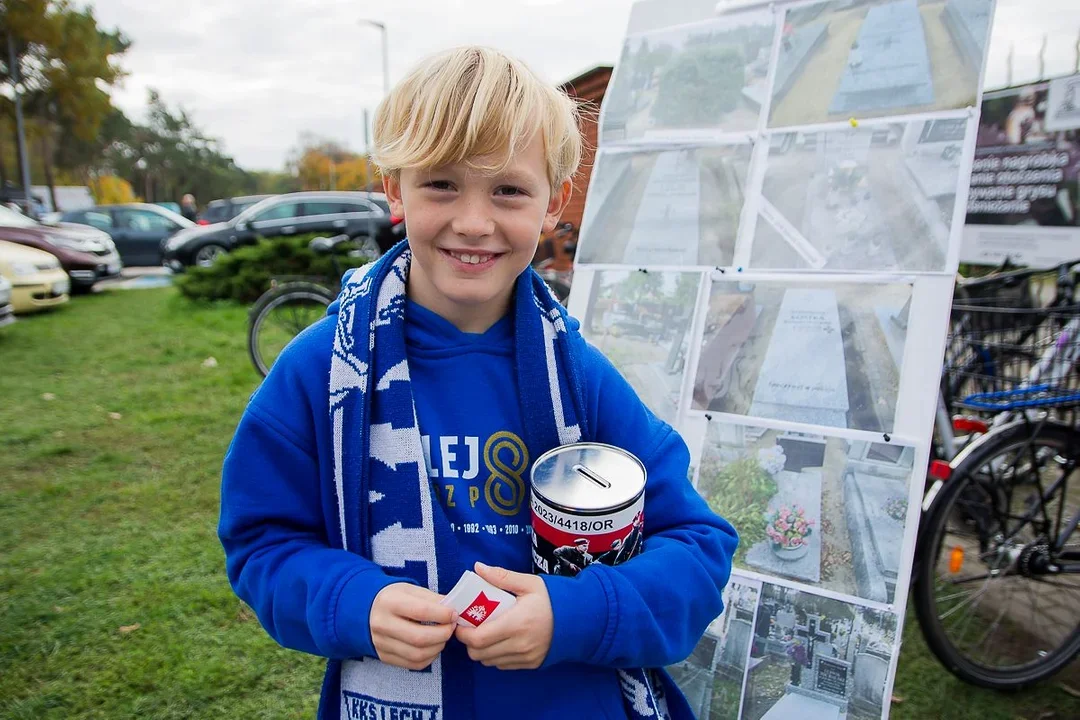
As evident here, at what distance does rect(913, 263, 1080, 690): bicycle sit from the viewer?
2000 mm

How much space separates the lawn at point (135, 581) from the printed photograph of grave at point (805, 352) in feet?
3.90

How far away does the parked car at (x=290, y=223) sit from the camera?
34.9 feet

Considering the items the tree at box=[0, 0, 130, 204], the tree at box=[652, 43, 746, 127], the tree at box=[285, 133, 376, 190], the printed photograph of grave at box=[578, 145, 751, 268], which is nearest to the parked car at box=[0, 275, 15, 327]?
the printed photograph of grave at box=[578, 145, 751, 268]

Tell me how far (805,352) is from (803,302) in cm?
13

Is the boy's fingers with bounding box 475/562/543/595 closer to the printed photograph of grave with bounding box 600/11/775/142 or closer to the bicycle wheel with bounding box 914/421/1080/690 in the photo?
the printed photograph of grave with bounding box 600/11/775/142

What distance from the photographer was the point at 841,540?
156cm

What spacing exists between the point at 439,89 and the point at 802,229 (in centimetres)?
115

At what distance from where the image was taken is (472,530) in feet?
3.43

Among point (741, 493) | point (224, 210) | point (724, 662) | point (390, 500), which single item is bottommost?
point (724, 662)

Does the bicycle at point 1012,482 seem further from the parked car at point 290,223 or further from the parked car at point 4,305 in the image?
the parked car at point 290,223

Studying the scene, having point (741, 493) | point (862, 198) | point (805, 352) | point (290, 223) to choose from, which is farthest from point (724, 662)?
point (290, 223)

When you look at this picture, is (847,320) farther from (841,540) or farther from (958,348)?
(958,348)

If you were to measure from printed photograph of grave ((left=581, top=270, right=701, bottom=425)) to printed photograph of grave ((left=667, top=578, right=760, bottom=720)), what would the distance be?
0.48 m

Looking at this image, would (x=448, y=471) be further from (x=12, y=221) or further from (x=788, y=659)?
(x=12, y=221)
